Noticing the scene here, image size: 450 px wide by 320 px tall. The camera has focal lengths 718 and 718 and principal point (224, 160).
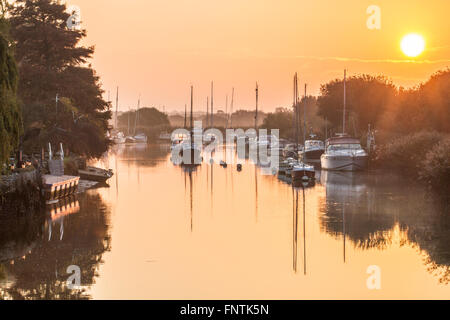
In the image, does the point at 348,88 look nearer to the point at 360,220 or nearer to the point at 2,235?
the point at 360,220

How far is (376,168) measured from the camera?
67.9m

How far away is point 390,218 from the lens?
1368 inches

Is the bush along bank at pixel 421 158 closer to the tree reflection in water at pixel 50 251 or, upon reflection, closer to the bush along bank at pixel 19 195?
the tree reflection in water at pixel 50 251

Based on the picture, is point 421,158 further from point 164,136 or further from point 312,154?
point 164,136

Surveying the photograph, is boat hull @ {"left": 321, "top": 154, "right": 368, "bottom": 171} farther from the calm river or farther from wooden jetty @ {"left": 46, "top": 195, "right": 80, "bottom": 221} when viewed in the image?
wooden jetty @ {"left": 46, "top": 195, "right": 80, "bottom": 221}

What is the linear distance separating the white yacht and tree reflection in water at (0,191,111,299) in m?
32.2

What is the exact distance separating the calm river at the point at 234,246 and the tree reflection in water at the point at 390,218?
0.06 metres

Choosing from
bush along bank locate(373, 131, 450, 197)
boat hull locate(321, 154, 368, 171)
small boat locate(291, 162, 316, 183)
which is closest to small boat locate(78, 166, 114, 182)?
small boat locate(291, 162, 316, 183)

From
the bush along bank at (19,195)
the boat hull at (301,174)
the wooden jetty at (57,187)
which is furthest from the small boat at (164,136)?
the bush along bank at (19,195)

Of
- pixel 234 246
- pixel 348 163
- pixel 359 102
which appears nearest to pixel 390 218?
pixel 234 246

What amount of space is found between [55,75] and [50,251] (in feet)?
105

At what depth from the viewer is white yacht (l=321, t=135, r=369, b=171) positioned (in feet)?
212
